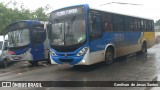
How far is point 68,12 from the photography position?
40.0 ft

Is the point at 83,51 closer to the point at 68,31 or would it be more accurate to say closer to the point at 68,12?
the point at 68,31

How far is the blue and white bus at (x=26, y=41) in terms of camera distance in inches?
605

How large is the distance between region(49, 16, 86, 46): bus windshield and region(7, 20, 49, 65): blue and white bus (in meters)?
3.34

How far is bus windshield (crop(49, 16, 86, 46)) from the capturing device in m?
→ 11.7

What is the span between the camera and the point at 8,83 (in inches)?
404

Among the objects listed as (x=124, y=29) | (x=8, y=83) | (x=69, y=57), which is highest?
(x=124, y=29)

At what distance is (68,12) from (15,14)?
17.8 metres

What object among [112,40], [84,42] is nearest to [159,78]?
[84,42]

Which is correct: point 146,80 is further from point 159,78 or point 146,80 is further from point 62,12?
point 62,12

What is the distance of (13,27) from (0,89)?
7.51 m

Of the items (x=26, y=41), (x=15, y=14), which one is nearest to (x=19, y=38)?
(x=26, y=41)

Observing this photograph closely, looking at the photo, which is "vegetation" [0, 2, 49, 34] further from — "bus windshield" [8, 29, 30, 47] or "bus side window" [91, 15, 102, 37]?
"bus side window" [91, 15, 102, 37]

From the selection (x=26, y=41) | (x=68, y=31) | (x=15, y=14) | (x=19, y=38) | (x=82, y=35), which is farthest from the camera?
(x=15, y=14)

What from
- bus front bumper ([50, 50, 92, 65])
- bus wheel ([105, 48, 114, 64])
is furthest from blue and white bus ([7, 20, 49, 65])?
bus wheel ([105, 48, 114, 64])
